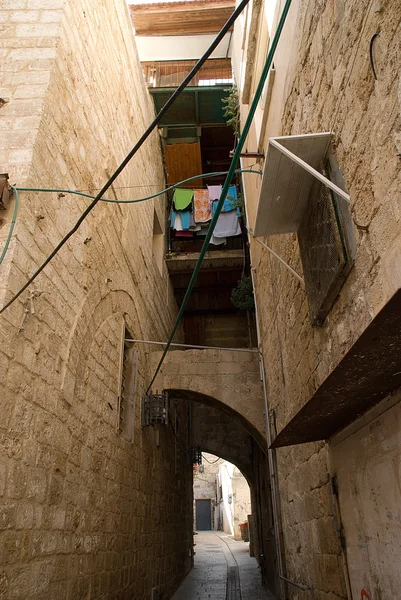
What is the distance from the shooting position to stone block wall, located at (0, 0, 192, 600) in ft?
8.91

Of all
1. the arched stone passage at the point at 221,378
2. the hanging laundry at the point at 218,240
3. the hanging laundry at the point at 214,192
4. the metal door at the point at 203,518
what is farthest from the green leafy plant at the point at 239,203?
the metal door at the point at 203,518

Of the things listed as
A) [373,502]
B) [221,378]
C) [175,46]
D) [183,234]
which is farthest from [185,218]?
[373,502]

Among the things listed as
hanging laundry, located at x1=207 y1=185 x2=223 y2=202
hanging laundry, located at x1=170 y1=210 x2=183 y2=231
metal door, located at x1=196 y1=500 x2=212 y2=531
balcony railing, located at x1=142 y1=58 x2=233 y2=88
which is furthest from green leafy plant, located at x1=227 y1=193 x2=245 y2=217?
metal door, located at x1=196 y1=500 x2=212 y2=531

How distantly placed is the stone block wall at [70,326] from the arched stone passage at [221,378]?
0.52m

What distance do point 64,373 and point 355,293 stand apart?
237cm

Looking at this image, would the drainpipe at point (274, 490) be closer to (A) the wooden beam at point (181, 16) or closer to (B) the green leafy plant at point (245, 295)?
(B) the green leafy plant at point (245, 295)

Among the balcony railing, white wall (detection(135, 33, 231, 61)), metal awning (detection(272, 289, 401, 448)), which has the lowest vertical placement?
metal awning (detection(272, 289, 401, 448))

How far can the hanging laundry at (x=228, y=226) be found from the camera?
30.9ft

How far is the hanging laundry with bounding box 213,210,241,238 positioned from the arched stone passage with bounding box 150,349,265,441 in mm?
3812

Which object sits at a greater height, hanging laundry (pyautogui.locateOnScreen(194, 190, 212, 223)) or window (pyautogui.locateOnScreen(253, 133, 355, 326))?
hanging laundry (pyautogui.locateOnScreen(194, 190, 212, 223))

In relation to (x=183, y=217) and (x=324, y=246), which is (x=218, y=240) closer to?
(x=183, y=217)

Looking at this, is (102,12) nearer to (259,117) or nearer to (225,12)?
(259,117)

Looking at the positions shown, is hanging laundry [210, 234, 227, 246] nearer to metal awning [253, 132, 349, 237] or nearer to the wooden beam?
the wooden beam

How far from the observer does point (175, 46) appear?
10000mm
